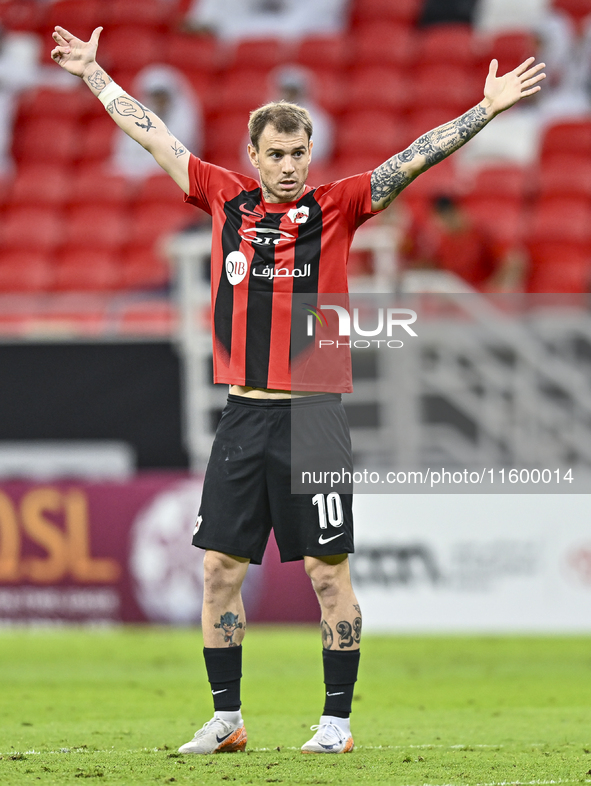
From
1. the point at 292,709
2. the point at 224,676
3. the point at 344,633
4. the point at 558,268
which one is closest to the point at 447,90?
the point at 558,268

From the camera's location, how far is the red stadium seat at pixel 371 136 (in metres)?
12.2

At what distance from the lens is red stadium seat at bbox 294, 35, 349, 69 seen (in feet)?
43.0

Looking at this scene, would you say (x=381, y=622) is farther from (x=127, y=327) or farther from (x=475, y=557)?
(x=127, y=327)

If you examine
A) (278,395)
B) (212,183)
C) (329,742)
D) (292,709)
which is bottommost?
(292,709)

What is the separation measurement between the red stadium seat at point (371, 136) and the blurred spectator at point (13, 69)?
147 inches

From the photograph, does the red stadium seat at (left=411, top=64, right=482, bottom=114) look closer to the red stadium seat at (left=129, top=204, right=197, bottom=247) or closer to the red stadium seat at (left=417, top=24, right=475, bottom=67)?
the red stadium seat at (left=417, top=24, right=475, bottom=67)

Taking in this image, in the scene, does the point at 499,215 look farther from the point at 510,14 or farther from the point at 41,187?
the point at 41,187

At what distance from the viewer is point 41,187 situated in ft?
40.9

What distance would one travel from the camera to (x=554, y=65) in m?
11.7

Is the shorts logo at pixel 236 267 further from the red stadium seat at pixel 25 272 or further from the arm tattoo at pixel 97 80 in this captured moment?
the red stadium seat at pixel 25 272

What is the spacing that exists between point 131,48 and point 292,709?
32.0ft

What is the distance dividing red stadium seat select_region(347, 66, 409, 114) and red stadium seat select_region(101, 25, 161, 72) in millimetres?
2397

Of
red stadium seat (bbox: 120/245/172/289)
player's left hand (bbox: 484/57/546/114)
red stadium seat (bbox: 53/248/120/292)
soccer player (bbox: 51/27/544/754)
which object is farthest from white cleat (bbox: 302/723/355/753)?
red stadium seat (bbox: 53/248/120/292)

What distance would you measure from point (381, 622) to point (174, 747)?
13.9 ft
